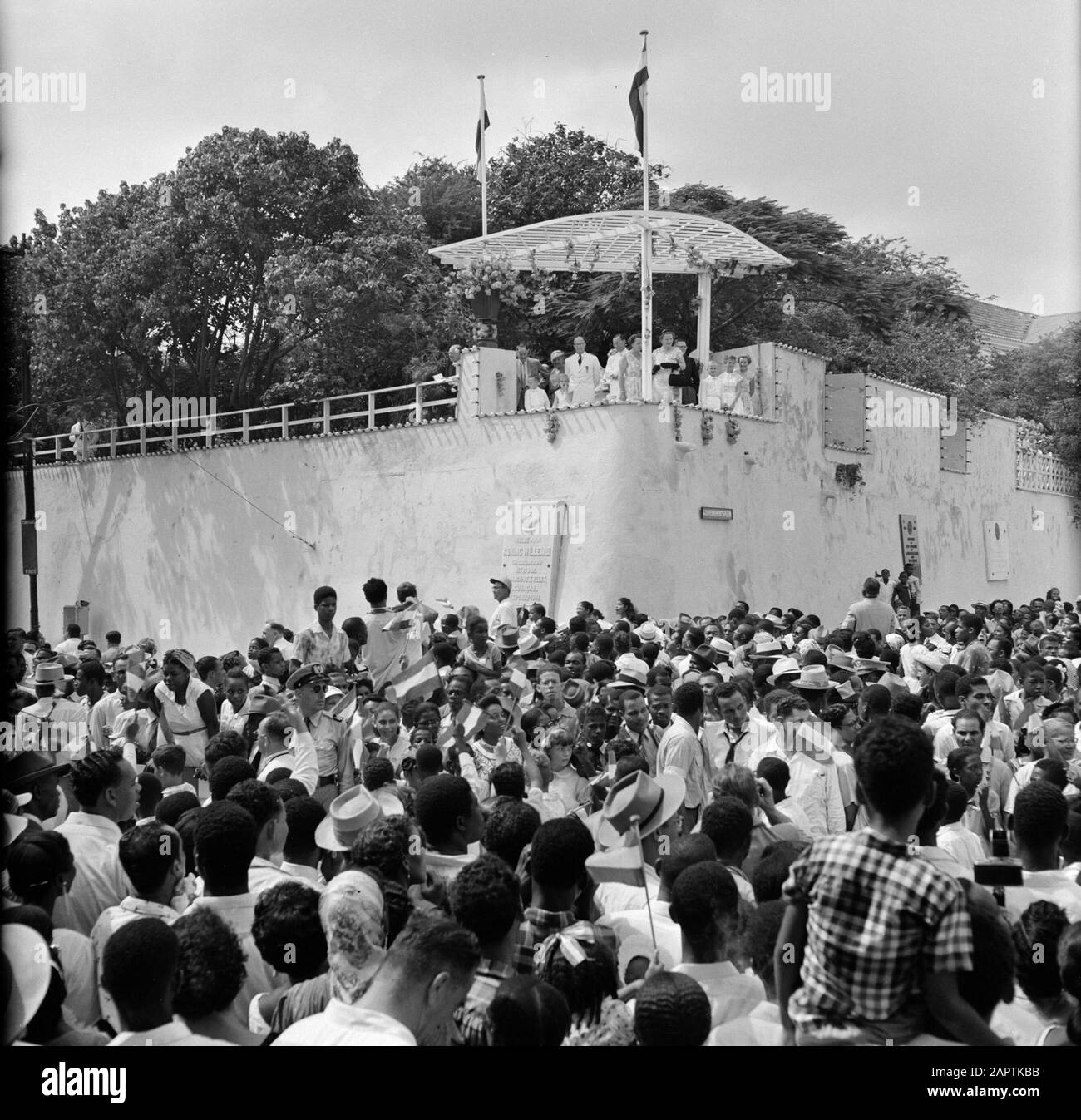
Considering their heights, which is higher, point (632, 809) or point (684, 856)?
point (632, 809)

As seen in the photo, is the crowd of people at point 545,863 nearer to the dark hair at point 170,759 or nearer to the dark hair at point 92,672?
the dark hair at point 170,759

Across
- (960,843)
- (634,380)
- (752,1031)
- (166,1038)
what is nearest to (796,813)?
(960,843)

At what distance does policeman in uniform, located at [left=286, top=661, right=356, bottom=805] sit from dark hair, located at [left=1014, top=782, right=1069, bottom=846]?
3899 millimetres

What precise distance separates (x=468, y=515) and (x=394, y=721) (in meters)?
11.9

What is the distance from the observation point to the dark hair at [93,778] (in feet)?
17.4

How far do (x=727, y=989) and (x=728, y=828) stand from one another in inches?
45.4

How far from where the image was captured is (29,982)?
3.38 metres

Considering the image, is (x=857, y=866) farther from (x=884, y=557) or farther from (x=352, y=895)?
(x=884, y=557)

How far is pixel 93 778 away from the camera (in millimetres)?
5305

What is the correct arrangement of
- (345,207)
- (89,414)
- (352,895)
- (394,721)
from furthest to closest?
(89,414)
(345,207)
(394,721)
(352,895)

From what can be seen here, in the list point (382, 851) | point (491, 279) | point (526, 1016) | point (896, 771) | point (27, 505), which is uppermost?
point (491, 279)

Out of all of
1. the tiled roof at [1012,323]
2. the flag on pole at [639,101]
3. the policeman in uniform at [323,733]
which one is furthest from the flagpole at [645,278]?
the tiled roof at [1012,323]

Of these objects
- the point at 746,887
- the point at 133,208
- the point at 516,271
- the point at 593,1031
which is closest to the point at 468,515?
the point at 516,271

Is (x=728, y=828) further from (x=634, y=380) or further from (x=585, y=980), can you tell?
(x=634, y=380)
